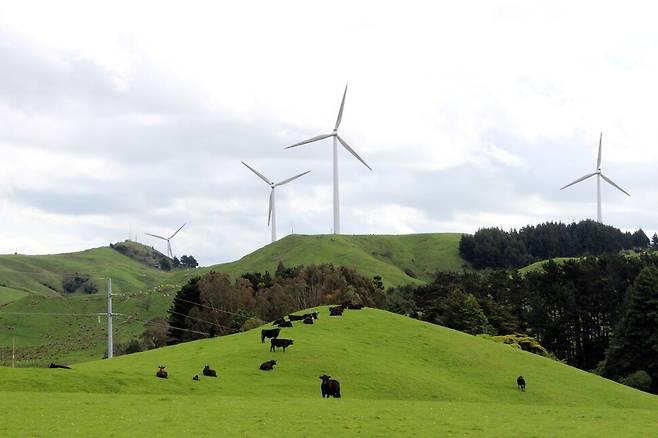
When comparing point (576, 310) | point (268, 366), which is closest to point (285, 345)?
point (268, 366)

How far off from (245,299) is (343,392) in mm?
93996

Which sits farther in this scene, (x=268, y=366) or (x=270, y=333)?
(x=270, y=333)

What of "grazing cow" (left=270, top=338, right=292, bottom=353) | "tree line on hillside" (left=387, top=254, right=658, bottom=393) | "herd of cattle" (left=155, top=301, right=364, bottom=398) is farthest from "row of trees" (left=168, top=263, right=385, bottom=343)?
"grazing cow" (left=270, top=338, right=292, bottom=353)

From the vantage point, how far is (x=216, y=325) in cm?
13438

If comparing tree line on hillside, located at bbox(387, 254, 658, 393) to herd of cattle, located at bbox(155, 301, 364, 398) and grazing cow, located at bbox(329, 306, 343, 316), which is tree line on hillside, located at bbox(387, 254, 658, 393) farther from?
herd of cattle, located at bbox(155, 301, 364, 398)

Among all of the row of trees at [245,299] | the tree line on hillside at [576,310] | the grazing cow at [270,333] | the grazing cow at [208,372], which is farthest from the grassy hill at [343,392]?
the row of trees at [245,299]

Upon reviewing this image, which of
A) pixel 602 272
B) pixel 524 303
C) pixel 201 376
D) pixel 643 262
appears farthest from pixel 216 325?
pixel 201 376

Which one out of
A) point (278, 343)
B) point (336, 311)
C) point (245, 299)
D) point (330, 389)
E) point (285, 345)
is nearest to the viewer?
point (330, 389)

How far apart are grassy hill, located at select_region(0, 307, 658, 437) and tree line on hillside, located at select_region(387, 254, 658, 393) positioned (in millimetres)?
30737

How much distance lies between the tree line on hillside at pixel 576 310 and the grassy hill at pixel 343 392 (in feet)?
101

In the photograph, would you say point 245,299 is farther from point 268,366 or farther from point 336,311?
point 268,366

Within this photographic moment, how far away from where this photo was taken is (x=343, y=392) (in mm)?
53031

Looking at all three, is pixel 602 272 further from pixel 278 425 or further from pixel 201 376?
pixel 278 425

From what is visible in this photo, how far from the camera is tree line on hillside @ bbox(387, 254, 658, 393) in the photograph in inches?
3930
